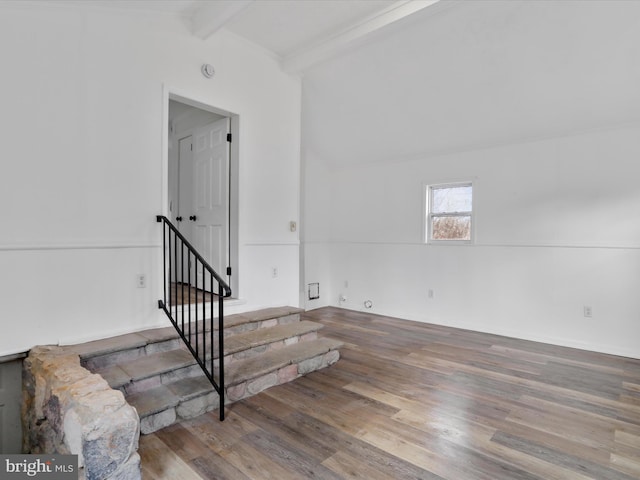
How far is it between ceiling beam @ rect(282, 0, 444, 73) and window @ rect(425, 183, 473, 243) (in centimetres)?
241

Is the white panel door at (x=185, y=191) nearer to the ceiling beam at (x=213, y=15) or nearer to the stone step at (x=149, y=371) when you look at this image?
the ceiling beam at (x=213, y=15)

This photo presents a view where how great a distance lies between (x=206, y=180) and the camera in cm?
407

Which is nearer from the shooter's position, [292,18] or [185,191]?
[292,18]

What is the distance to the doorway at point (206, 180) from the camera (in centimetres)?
375

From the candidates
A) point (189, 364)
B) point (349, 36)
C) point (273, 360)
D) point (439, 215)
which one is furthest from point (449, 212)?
point (189, 364)

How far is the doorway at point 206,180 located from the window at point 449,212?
2.89 meters

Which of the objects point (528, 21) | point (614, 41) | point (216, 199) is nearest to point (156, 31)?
point (216, 199)

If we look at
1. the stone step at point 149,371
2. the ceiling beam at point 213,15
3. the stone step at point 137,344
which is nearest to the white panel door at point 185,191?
the stone step at point 137,344

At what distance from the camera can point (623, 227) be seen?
381cm

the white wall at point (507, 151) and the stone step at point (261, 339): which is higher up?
the white wall at point (507, 151)

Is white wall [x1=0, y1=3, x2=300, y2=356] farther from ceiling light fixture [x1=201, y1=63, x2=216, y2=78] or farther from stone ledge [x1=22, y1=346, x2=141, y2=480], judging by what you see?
stone ledge [x1=22, y1=346, x2=141, y2=480]

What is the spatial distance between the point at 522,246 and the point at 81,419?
4575 millimetres

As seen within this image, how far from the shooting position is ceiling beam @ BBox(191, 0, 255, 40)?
111 inches

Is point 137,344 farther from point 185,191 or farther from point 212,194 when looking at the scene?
point 185,191
